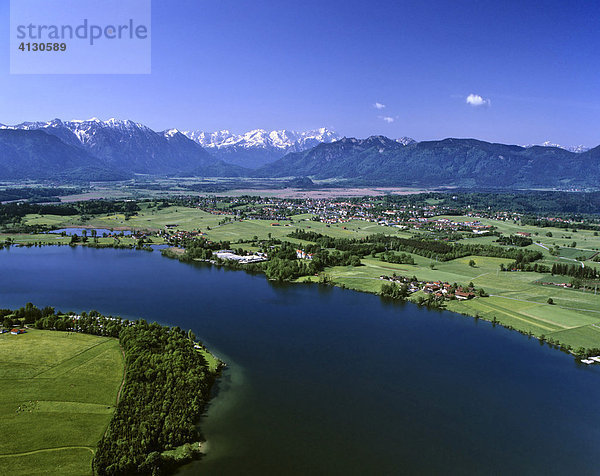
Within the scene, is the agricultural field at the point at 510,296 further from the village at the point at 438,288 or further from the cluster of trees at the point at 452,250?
the cluster of trees at the point at 452,250

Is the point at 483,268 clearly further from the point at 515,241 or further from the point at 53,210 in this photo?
the point at 53,210

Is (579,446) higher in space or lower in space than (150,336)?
lower

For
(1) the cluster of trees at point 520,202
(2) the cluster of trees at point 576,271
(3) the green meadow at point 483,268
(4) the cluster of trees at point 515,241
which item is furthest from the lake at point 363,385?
(1) the cluster of trees at point 520,202

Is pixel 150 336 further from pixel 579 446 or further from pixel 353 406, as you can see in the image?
pixel 579 446

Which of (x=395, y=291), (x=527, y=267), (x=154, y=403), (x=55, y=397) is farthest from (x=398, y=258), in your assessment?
(x=55, y=397)

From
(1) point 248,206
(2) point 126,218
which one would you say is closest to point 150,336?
(2) point 126,218

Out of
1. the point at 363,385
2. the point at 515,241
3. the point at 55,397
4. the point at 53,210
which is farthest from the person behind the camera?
the point at 53,210

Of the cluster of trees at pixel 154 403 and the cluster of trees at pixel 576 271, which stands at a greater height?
the cluster of trees at pixel 576 271
